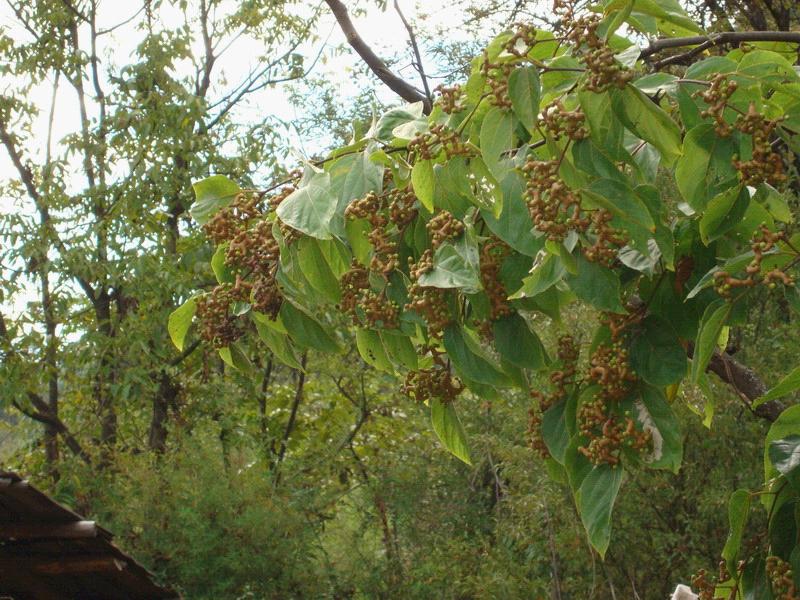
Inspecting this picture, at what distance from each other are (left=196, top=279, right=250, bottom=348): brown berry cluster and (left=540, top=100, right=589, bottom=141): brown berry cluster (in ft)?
1.42

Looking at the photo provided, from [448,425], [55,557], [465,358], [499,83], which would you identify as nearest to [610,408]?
[465,358]

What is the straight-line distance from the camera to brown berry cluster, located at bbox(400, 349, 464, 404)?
1392mm

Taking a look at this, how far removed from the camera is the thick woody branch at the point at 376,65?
7.71 ft

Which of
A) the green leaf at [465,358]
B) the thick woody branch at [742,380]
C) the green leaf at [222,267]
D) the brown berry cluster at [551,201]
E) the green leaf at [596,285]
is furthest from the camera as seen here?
the thick woody branch at [742,380]

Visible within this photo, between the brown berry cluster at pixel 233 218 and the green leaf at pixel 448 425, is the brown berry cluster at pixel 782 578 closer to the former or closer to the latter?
the green leaf at pixel 448 425

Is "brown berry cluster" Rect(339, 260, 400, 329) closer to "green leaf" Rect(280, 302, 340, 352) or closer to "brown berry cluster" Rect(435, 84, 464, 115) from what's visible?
"green leaf" Rect(280, 302, 340, 352)

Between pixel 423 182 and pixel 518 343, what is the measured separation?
9.5 inches

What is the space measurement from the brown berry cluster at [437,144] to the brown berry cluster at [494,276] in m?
0.13

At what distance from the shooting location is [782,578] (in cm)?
116

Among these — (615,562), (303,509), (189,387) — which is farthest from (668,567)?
(189,387)

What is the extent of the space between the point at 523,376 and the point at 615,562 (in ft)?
15.1

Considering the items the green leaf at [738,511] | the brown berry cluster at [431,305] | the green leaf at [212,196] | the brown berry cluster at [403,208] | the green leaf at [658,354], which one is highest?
the green leaf at [212,196]

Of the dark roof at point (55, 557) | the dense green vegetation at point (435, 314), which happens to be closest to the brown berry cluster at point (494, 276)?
the dense green vegetation at point (435, 314)

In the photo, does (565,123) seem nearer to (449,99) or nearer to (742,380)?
(449,99)
